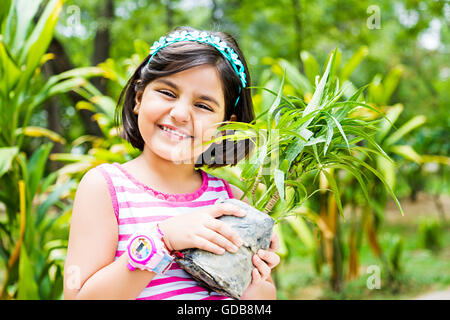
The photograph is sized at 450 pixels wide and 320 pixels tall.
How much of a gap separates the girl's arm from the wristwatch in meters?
0.02

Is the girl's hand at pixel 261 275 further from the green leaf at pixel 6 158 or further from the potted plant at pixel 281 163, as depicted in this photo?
the green leaf at pixel 6 158

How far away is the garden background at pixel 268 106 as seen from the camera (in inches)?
76.0

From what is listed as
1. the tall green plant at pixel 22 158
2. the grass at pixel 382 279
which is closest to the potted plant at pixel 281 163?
the tall green plant at pixel 22 158

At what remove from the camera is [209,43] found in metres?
1.04

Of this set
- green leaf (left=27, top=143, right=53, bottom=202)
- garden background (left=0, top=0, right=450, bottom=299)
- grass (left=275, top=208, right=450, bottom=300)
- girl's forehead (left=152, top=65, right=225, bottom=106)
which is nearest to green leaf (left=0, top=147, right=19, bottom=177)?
garden background (left=0, top=0, right=450, bottom=299)

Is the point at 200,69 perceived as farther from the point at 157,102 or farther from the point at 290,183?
the point at 290,183

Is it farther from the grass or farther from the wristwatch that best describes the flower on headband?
the grass

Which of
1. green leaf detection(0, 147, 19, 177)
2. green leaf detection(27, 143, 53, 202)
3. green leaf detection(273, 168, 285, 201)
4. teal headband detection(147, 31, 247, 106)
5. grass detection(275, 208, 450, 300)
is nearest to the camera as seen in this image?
green leaf detection(273, 168, 285, 201)

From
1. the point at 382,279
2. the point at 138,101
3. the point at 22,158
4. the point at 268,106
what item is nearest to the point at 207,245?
the point at 138,101

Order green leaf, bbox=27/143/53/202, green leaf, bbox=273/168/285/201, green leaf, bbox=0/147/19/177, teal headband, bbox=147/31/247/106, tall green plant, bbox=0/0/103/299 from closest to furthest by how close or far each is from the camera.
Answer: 1. green leaf, bbox=273/168/285/201
2. teal headband, bbox=147/31/247/106
3. green leaf, bbox=0/147/19/177
4. tall green plant, bbox=0/0/103/299
5. green leaf, bbox=27/143/53/202

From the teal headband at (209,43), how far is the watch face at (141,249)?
0.51m

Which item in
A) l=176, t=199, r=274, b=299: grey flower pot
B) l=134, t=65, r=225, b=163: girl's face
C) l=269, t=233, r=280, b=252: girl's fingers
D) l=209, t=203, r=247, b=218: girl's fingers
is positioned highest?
l=134, t=65, r=225, b=163: girl's face

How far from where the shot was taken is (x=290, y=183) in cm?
90

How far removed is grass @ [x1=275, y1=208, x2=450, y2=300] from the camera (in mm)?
3645
